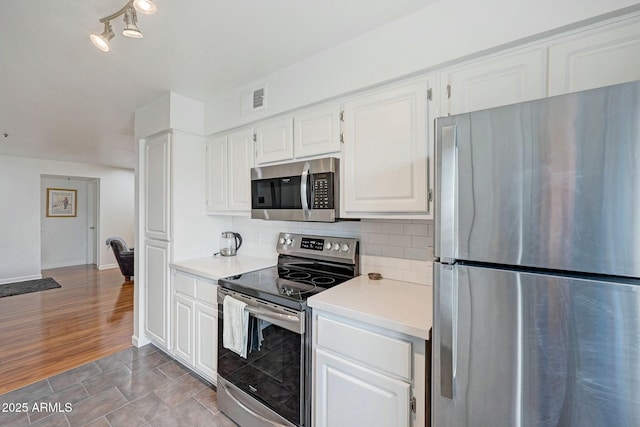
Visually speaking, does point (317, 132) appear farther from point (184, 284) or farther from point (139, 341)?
point (139, 341)

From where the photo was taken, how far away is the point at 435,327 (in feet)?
3.04

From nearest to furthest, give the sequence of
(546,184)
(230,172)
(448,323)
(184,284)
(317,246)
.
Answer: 1. (546,184)
2. (448,323)
3. (317,246)
4. (184,284)
5. (230,172)

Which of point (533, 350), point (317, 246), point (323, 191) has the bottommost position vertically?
point (533, 350)

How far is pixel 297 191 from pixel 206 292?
3.42ft

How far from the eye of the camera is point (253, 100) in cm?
225

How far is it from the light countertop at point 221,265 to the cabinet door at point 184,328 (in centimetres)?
27

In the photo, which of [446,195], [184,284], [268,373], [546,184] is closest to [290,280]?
[268,373]

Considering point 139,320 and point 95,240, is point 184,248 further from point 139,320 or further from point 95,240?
point 95,240

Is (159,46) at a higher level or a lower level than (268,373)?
higher

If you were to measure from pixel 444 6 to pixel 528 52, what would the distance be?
45cm

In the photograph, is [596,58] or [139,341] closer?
[596,58]

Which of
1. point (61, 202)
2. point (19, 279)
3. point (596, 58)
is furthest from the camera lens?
point (61, 202)

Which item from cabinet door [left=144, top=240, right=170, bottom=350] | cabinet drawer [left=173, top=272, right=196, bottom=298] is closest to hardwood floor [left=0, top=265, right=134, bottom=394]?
cabinet door [left=144, top=240, right=170, bottom=350]

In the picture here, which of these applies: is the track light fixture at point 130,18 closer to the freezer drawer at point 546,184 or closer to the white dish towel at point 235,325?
the freezer drawer at point 546,184
